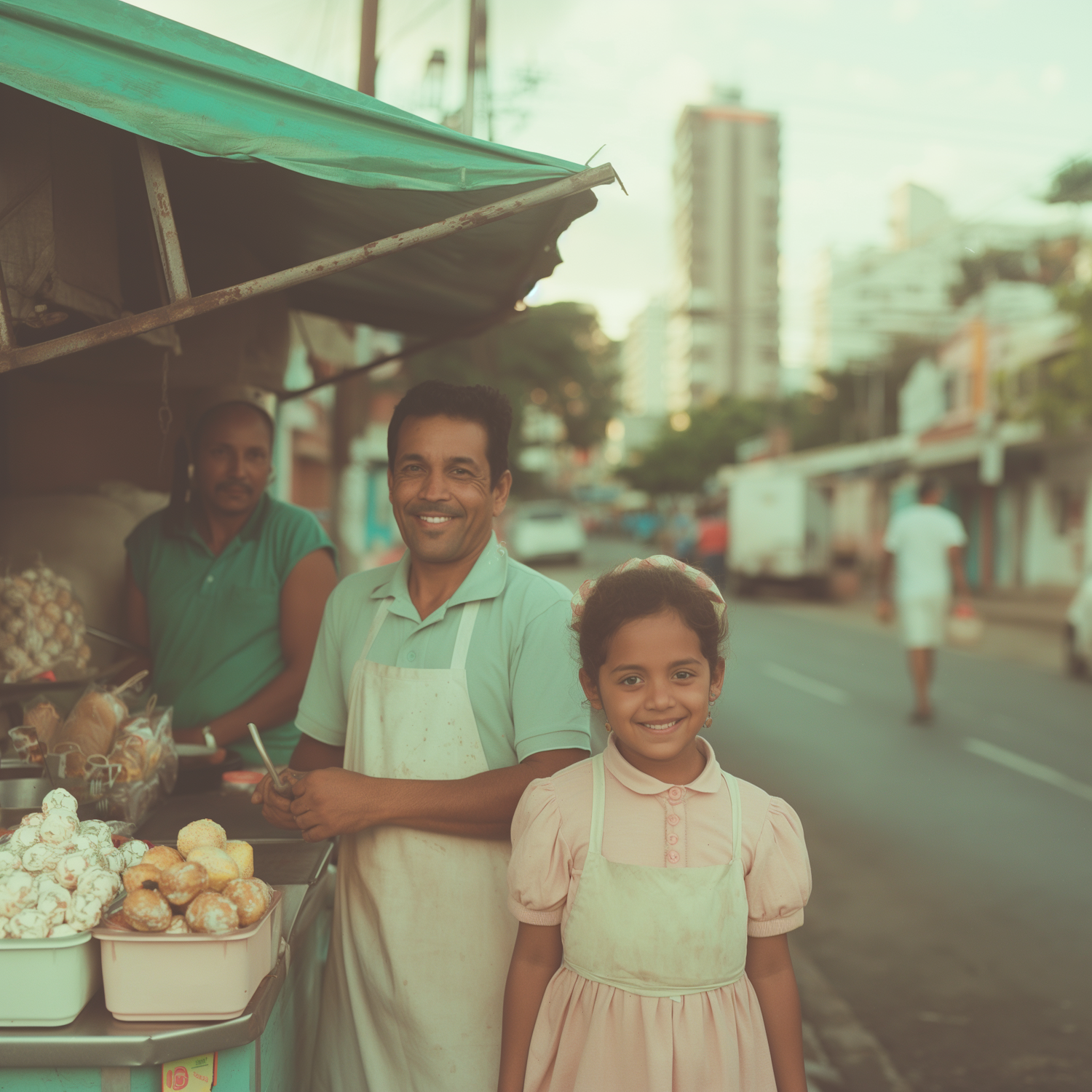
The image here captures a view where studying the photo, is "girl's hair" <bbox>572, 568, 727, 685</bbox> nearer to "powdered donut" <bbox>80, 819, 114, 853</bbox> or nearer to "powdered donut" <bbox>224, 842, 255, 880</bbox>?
"powdered donut" <bbox>224, 842, 255, 880</bbox>

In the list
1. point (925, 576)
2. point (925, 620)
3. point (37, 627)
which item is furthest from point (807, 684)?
point (37, 627)

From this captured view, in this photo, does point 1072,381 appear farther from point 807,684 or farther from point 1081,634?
point 807,684

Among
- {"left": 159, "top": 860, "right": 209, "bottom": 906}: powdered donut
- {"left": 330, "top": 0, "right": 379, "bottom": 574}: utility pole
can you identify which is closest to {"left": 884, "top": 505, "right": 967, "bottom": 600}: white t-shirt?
{"left": 330, "top": 0, "right": 379, "bottom": 574}: utility pole

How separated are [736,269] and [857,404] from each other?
73.4 m

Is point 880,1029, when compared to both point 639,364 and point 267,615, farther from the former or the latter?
point 639,364

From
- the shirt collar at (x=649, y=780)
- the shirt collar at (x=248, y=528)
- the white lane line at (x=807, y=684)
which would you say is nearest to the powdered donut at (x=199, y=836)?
the shirt collar at (x=649, y=780)

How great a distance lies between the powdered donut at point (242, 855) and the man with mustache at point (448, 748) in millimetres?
149

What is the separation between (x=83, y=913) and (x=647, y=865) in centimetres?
93

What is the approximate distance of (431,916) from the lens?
2.23m

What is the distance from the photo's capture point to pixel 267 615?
315 cm

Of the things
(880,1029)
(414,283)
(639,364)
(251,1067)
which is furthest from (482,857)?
(639,364)

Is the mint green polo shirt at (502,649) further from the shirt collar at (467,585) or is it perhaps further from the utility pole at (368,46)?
the utility pole at (368,46)

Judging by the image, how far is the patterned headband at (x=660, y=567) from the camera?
205cm

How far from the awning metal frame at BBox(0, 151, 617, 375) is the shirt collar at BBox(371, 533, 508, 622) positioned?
61 centimetres
